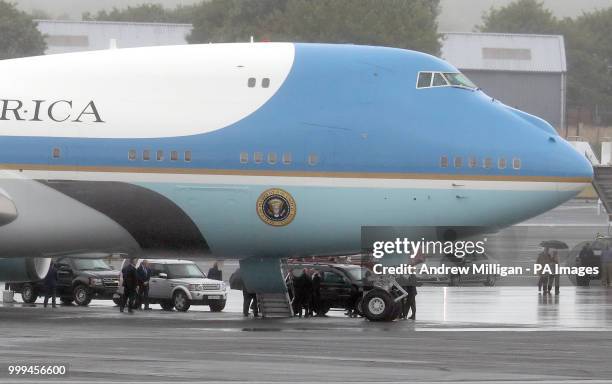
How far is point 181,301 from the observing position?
1774 inches

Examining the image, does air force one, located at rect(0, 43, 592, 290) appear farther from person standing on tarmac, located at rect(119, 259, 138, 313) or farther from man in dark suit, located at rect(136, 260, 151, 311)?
man in dark suit, located at rect(136, 260, 151, 311)

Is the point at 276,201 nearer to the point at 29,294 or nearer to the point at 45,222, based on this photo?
the point at 45,222

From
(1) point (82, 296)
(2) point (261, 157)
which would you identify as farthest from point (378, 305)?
(1) point (82, 296)

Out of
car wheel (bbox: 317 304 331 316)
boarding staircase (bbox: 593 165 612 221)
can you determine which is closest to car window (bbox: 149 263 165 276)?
car wheel (bbox: 317 304 331 316)

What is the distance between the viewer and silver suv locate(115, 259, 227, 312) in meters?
44.6

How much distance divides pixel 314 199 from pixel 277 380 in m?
13.4

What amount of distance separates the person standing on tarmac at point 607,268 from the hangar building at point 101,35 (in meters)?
89.6

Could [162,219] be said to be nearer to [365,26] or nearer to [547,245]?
[547,245]

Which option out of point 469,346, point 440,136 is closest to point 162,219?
point 440,136

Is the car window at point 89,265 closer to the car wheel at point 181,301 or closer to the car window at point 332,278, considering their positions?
the car wheel at point 181,301

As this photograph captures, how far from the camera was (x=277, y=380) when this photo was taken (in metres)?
21.2

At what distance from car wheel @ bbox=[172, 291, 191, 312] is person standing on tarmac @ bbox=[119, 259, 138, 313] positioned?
3005mm

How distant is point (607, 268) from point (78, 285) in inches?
806

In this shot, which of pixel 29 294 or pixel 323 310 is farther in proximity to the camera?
pixel 29 294
